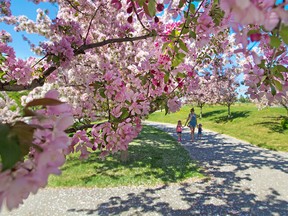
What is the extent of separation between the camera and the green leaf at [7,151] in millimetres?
685

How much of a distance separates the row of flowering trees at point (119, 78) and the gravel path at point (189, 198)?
3.52 metres

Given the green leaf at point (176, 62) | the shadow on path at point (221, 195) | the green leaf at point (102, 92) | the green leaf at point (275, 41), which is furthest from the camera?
the shadow on path at point (221, 195)

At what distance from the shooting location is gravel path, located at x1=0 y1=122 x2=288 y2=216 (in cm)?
638

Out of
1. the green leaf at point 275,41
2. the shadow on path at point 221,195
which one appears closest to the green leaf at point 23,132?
the green leaf at point 275,41

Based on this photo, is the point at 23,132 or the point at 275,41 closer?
the point at 23,132

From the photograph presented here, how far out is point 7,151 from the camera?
0.69 meters

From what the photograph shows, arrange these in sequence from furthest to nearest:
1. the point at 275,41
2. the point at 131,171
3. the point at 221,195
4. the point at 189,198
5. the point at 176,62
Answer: the point at 131,171 → the point at 221,195 → the point at 189,198 → the point at 176,62 → the point at 275,41

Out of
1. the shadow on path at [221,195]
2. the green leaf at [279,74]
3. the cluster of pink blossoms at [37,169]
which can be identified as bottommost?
the shadow on path at [221,195]

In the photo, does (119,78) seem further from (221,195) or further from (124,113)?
(221,195)

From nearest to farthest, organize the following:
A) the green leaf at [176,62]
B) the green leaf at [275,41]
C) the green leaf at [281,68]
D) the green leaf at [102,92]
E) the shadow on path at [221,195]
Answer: the green leaf at [275,41]
the green leaf at [281,68]
the green leaf at [176,62]
the green leaf at [102,92]
the shadow on path at [221,195]

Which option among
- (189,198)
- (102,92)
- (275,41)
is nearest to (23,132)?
(275,41)

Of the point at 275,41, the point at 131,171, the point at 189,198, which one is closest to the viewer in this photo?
the point at 275,41

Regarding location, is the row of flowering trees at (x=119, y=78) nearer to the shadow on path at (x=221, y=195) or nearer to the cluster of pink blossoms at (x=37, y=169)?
the cluster of pink blossoms at (x=37, y=169)

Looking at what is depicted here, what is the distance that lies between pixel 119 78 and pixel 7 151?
2309mm
